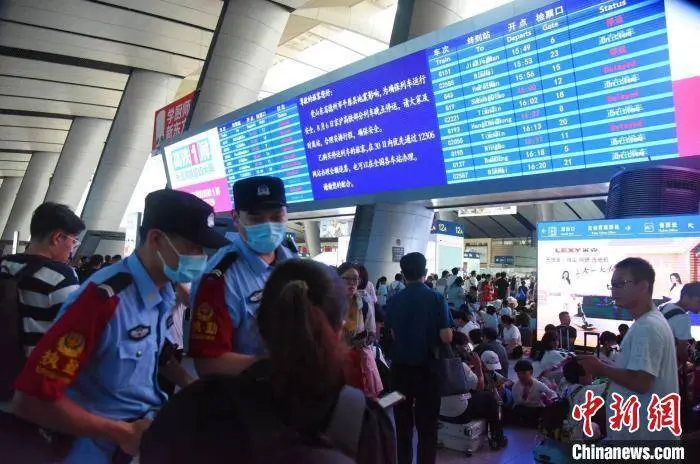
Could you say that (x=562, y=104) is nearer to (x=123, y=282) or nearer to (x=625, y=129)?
(x=625, y=129)

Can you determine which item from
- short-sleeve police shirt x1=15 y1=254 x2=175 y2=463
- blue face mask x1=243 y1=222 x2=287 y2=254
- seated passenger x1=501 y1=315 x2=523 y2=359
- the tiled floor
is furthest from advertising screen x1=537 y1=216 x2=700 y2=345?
short-sleeve police shirt x1=15 y1=254 x2=175 y2=463

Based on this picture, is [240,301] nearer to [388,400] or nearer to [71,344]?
[71,344]

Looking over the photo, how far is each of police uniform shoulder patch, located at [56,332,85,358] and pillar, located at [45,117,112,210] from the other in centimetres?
2750

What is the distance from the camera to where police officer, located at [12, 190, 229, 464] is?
1.18m

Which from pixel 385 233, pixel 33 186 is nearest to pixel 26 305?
pixel 385 233

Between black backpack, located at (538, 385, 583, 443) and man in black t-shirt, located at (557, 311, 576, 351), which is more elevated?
man in black t-shirt, located at (557, 311, 576, 351)

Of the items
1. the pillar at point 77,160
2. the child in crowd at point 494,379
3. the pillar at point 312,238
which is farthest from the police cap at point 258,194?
the pillar at point 77,160

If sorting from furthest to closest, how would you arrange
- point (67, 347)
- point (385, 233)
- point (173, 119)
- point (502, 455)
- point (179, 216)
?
point (173, 119) → point (385, 233) → point (502, 455) → point (179, 216) → point (67, 347)

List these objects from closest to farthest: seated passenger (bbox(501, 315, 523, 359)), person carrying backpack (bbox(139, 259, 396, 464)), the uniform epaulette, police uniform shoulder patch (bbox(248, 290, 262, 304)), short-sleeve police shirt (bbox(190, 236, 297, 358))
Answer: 1. person carrying backpack (bbox(139, 259, 396, 464))
2. the uniform epaulette
3. short-sleeve police shirt (bbox(190, 236, 297, 358))
4. police uniform shoulder patch (bbox(248, 290, 262, 304))
5. seated passenger (bbox(501, 315, 523, 359))

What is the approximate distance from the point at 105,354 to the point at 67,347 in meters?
0.14

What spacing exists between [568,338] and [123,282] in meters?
5.04

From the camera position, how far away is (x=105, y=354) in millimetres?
1335

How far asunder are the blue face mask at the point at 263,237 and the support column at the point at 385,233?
19.8ft

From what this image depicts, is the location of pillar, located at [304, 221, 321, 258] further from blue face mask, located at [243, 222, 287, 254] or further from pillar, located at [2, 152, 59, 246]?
blue face mask, located at [243, 222, 287, 254]
